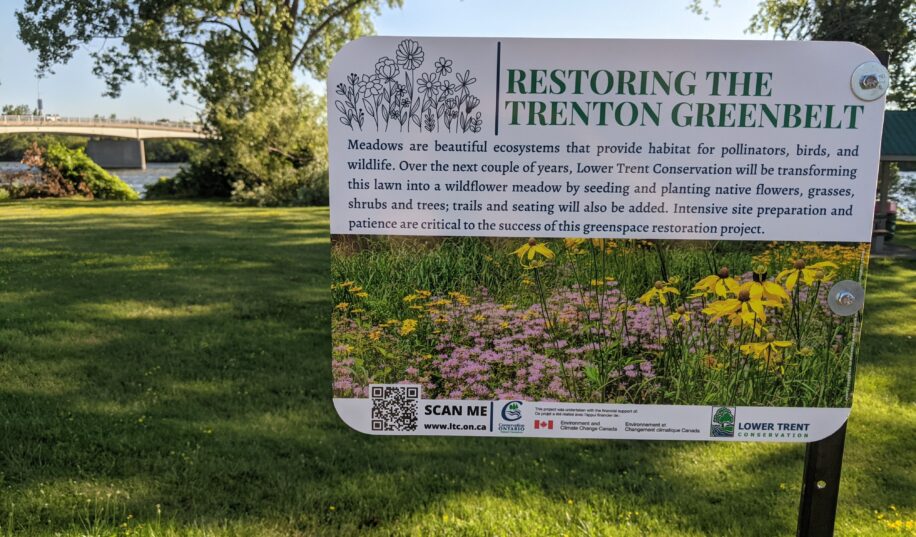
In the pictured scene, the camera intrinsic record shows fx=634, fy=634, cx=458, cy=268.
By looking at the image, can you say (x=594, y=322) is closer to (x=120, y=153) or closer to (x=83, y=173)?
(x=83, y=173)

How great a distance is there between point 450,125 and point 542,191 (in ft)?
1.26

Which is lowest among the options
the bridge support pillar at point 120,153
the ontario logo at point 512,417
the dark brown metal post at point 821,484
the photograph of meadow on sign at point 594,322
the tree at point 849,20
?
the dark brown metal post at point 821,484

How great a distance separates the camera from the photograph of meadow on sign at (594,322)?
2230 millimetres

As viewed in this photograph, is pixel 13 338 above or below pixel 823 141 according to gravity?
below

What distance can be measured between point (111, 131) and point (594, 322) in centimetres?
3810

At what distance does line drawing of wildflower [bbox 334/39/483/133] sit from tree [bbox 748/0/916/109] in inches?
725

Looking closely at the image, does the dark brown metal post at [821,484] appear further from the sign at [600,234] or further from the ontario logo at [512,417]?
the ontario logo at [512,417]

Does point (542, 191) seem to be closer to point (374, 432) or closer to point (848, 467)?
point (374, 432)

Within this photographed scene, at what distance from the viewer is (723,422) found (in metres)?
2.32

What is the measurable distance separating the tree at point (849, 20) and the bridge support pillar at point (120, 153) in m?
36.0

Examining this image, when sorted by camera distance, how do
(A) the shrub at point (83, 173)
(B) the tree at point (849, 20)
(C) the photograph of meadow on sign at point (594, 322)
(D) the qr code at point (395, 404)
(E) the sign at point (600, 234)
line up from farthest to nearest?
(A) the shrub at point (83, 173) → (B) the tree at point (849, 20) → (D) the qr code at point (395, 404) → (C) the photograph of meadow on sign at point (594, 322) → (E) the sign at point (600, 234)

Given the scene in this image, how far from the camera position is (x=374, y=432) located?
2.37m

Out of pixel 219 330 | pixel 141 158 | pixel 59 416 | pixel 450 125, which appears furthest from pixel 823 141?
pixel 141 158

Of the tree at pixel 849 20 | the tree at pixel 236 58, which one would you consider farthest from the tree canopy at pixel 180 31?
the tree at pixel 849 20
